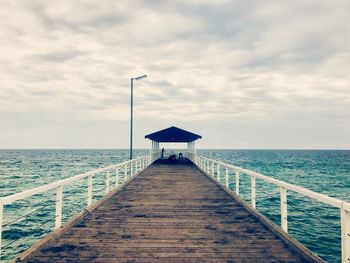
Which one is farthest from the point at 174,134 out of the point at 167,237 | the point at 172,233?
the point at 167,237

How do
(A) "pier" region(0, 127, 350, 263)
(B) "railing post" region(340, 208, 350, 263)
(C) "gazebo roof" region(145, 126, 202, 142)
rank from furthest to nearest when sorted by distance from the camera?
(C) "gazebo roof" region(145, 126, 202, 142) → (A) "pier" region(0, 127, 350, 263) → (B) "railing post" region(340, 208, 350, 263)

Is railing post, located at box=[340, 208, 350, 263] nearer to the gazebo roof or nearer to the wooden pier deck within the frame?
the wooden pier deck

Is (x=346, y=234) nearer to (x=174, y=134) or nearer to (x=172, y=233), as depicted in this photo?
(x=172, y=233)

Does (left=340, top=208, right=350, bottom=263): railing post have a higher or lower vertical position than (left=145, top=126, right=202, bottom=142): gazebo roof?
lower

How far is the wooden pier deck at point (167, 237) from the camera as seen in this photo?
14.4 ft

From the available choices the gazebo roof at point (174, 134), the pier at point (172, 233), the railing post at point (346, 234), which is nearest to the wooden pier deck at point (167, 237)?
the pier at point (172, 233)

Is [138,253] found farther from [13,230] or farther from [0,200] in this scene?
[13,230]

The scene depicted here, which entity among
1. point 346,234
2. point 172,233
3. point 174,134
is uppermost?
point 174,134

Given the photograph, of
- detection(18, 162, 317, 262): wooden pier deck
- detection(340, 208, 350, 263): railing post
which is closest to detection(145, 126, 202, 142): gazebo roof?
detection(18, 162, 317, 262): wooden pier deck

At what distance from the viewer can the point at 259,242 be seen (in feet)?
16.5

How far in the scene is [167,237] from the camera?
5.29m

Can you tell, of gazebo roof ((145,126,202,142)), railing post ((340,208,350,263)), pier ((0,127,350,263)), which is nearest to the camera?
railing post ((340,208,350,263))

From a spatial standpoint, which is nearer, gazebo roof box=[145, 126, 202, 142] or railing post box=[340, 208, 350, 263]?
railing post box=[340, 208, 350, 263]

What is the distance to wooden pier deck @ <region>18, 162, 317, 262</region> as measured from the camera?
4.38m
